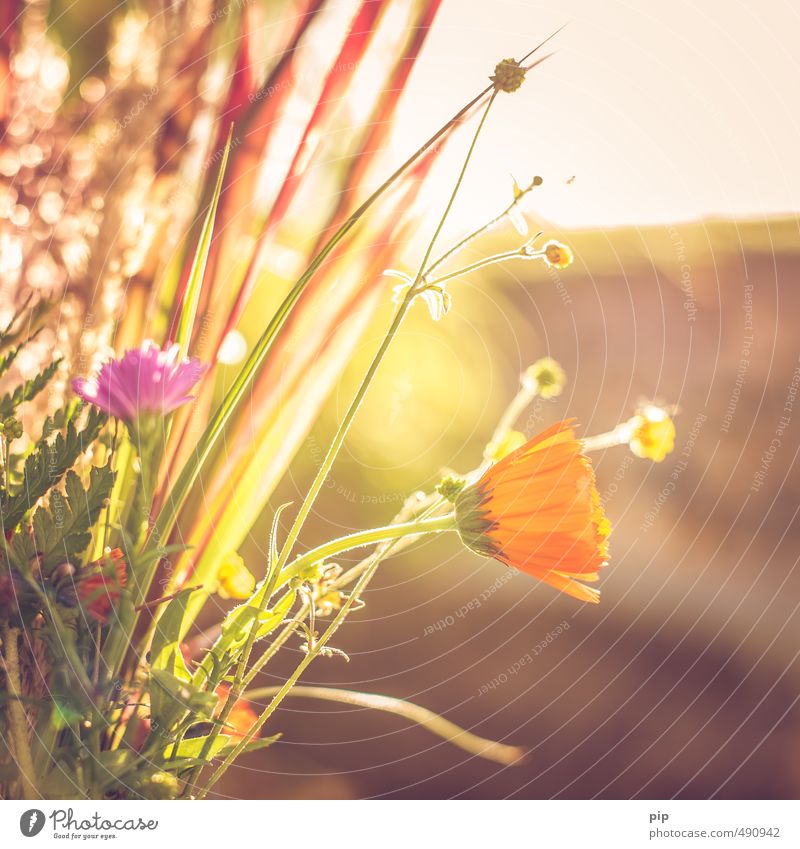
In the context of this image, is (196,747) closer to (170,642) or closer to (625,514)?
(170,642)

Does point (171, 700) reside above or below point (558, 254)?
below

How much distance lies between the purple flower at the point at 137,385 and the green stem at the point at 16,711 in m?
0.08

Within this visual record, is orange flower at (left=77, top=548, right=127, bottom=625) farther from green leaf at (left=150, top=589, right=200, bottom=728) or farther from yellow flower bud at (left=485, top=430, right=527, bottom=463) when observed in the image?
yellow flower bud at (left=485, top=430, right=527, bottom=463)

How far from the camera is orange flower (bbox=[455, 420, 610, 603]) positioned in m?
0.21

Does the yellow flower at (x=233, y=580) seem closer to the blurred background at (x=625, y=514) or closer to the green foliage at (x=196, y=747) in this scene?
the green foliage at (x=196, y=747)

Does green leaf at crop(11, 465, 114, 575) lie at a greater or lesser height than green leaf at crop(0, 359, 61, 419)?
lesser

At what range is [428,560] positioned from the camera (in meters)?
0.51

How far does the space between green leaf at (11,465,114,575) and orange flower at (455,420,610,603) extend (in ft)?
0.39

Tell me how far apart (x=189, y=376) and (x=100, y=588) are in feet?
0.24

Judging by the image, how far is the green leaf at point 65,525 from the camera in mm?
223

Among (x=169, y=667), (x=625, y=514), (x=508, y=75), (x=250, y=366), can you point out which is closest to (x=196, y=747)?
(x=169, y=667)

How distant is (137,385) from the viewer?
0.22 metres

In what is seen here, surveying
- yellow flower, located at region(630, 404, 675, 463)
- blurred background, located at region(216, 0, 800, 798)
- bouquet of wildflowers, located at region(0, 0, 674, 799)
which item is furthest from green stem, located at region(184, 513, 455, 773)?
blurred background, located at region(216, 0, 800, 798)
